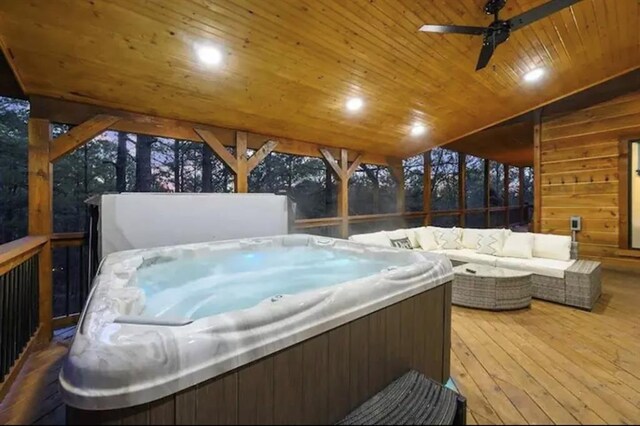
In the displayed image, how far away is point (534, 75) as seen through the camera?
171 inches

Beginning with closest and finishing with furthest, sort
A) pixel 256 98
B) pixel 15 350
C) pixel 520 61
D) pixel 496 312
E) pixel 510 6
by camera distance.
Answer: pixel 15 350 < pixel 510 6 < pixel 496 312 < pixel 256 98 < pixel 520 61

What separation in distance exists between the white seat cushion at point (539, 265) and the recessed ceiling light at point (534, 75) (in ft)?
7.98

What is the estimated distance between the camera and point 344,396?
122 cm

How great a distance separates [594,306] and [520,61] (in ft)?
9.55

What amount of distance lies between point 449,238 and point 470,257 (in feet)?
2.22

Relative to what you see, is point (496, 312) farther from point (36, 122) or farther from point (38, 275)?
point (36, 122)

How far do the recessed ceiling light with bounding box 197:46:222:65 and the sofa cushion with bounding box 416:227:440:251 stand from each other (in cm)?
347

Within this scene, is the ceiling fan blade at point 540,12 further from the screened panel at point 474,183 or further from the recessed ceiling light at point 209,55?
the screened panel at point 474,183

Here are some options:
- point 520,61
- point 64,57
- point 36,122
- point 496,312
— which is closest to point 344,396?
point 496,312

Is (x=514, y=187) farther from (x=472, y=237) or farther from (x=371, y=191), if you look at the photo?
(x=472, y=237)

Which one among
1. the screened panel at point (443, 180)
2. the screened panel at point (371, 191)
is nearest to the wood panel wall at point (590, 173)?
the screened panel at point (371, 191)

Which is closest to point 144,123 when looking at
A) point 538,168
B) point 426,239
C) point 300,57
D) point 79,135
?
point 79,135

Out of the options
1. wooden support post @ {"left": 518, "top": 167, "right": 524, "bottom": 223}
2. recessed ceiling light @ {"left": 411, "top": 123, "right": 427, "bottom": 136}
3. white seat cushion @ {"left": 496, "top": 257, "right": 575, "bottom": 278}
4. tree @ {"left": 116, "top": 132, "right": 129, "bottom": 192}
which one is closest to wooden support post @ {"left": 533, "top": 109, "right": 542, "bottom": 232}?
recessed ceiling light @ {"left": 411, "top": 123, "right": 427, "bottom": 136}

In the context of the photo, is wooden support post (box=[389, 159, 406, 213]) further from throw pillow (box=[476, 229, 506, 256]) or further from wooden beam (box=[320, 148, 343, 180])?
throw pillow (box=[476, 229, 506, 256])
